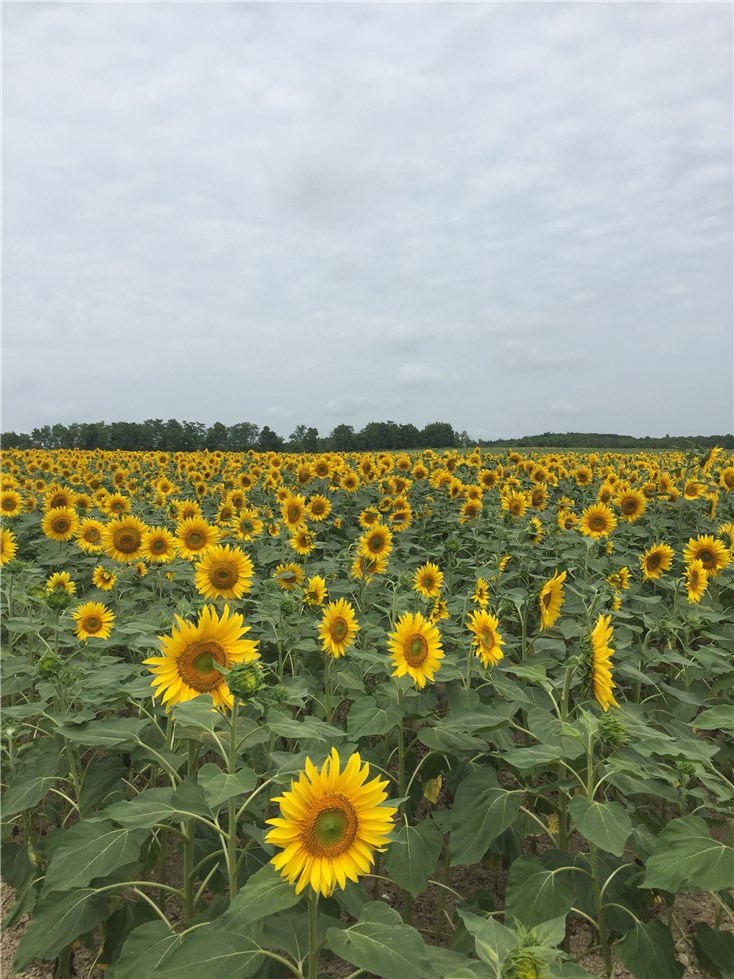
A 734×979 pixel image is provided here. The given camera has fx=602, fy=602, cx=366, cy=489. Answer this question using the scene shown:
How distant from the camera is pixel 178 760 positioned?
253cm

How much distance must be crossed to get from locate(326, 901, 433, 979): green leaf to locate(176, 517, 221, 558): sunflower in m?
3.50

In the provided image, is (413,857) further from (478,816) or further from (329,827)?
(329,827)

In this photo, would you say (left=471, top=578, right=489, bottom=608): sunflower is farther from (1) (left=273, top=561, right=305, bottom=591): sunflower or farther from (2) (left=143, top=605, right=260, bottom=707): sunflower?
(2) (left=143, top=605, right=260, bottom=707): sunflower

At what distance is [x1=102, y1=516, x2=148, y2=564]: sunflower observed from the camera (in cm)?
512

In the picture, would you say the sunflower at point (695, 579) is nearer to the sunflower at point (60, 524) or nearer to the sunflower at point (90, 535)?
the sunflower at point (90, 535)

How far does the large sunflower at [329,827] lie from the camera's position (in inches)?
59.9

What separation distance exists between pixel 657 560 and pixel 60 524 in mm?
5909

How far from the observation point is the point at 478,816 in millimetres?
2326

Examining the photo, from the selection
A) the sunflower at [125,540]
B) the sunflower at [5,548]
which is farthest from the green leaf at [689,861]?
the sunflower at [5,548]

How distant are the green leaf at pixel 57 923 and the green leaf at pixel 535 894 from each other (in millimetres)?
1407

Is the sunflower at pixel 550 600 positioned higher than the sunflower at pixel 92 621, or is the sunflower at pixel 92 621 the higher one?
the sunflower at pixel 550 600

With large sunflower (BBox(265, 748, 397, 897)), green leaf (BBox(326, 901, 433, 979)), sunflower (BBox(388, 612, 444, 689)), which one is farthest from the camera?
sunflower (BBox(388, 612, 444, 689))

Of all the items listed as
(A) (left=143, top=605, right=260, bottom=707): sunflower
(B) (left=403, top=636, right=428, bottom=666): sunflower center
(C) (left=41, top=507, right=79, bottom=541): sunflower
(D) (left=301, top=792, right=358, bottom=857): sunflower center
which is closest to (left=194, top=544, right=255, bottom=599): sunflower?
(B) (left=403, top=636, right=428, bottom=666): sunflower center

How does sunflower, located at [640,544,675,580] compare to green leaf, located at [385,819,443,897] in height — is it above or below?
above
